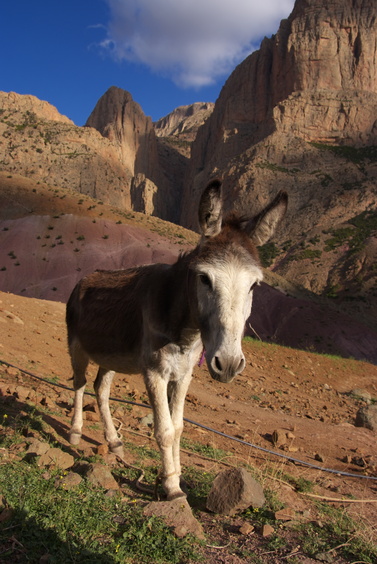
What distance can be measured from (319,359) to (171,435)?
15.5 meters

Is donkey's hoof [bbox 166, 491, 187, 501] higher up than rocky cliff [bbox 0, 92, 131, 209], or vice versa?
rocky cliff [bbox 0, 92, 131, 209]

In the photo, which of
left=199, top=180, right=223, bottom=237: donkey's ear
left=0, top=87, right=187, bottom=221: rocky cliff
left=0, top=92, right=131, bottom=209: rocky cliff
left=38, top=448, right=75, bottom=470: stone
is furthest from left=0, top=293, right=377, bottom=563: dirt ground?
left=0, top=87, right=187, bottom=221: rocky cliff

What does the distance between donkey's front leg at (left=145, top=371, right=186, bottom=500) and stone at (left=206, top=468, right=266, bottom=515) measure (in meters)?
0.32

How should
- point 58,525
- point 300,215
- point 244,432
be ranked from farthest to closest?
point 300,215 → point 244,432 → point 58,525

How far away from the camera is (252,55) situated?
103 meters

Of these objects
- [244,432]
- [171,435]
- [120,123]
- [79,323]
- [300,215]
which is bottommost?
[244,432]

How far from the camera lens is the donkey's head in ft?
9.55

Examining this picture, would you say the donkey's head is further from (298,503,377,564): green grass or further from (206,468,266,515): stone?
(298,503,377,564): green grass

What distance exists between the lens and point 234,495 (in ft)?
11.9

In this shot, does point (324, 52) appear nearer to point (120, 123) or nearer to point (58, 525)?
point (120, 123)

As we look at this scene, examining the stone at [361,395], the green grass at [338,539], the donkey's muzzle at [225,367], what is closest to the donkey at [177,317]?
the donkey's muzzle at [225,367]

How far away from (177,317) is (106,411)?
79.2 inches

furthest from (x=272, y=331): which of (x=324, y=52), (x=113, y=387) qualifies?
(x=324, y=52)

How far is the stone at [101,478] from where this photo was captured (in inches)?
149
